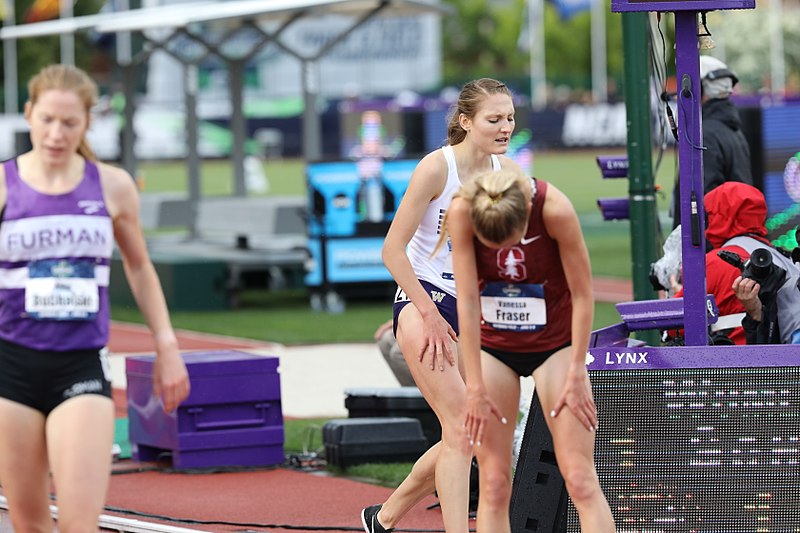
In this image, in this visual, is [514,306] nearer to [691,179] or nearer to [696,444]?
[696,444]

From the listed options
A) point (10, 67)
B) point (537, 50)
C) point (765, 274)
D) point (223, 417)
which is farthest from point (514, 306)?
point (537, 50)

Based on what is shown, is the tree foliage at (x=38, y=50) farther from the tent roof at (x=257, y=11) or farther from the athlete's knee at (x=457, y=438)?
the athlete's knee at (x=457, y=438)

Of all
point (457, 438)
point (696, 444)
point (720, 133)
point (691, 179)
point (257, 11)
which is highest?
point (257, 11)

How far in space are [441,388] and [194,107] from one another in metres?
16.8

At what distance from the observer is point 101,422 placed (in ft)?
16.4

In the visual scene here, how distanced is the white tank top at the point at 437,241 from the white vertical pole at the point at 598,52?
61847 mm

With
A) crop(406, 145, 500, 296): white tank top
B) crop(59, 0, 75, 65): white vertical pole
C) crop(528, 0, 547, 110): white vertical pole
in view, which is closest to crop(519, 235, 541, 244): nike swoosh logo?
crop(406, 145, 500, 296): white tank top

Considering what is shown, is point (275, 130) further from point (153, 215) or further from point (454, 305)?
point (454, 305)

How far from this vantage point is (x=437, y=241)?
636 cm

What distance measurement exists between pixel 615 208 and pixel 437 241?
378cm

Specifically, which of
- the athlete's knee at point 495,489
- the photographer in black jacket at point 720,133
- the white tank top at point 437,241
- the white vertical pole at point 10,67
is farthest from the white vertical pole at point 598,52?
the athlete's knee at point 495,489

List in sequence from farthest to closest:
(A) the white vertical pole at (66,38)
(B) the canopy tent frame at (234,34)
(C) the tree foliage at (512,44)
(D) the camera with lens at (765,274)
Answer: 1. (C) the tree foliage at (512,44)
2. (A) the white vertical pole at (66,38)
3. (B) the canopy tent frame at (234,34)
4. (D) the camera with lens at (765,274)

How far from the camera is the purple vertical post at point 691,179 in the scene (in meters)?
6.72

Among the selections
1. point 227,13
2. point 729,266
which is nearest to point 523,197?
point 729,266
